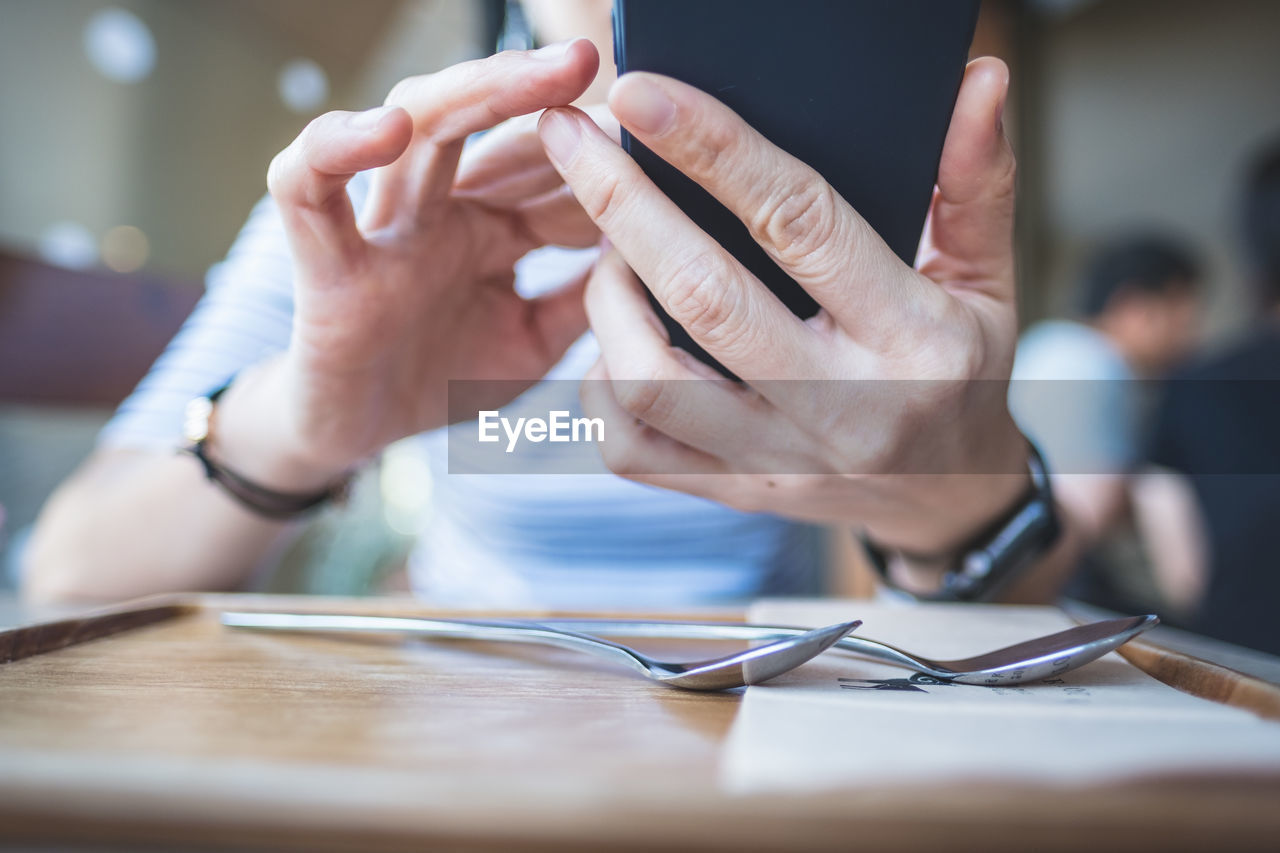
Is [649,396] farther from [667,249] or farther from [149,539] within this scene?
[149,539]

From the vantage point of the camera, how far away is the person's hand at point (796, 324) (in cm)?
29

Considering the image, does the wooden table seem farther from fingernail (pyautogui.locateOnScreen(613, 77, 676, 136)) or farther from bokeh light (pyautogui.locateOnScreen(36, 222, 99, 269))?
bokeh light (pyautogui.locateOnScreen(36, 222, 99, 269))

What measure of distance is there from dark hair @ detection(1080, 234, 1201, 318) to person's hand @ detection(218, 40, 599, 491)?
1.77 metres

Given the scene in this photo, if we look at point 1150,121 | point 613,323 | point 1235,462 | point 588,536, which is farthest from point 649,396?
point 1150,121

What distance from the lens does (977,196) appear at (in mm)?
330

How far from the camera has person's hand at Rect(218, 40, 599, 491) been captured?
1.04 ft

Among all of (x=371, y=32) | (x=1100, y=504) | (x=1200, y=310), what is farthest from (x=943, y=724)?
(x=1200, y=310)

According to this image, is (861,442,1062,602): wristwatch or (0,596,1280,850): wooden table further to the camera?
(861,442,1062,602): wristwatch

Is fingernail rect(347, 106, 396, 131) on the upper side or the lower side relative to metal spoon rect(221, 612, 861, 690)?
upper

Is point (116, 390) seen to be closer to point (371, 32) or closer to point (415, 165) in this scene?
point (415, 165)

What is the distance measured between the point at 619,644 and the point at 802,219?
162 millimetres

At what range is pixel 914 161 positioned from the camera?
313 mm

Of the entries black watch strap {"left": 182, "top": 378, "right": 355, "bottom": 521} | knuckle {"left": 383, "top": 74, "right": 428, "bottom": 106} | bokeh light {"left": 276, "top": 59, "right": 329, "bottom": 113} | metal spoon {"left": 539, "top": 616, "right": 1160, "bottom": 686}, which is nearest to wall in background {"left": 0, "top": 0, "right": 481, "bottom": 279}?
bokeh light {"left": 276, "top": 59, "right": 329, "bottom": 113}

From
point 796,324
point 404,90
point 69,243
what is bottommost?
point 796,324
